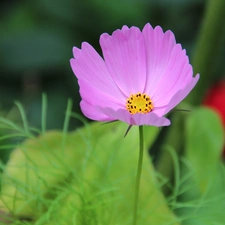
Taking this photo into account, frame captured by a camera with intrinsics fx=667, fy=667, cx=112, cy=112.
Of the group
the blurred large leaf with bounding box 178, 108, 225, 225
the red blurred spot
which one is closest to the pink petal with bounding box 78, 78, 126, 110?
the blurred large leaf with bounding box 178, 108, 225, 225

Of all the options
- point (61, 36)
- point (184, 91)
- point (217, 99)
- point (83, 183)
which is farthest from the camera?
point (61, 36)

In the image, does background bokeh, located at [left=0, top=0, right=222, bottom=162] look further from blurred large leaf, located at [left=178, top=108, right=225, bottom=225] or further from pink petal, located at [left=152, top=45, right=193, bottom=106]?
pink petal, located at [left=152, top=45, right=193, bottom=106]

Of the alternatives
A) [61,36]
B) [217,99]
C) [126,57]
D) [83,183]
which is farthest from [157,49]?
[61,36]

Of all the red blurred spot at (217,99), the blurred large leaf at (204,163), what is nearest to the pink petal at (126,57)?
the blurred large leaf at (204,163)

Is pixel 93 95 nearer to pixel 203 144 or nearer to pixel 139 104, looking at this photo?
pixel 139 104

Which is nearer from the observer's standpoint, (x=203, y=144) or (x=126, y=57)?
(x=126, y=57)

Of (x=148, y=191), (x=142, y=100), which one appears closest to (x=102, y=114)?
(x=142, y=100)

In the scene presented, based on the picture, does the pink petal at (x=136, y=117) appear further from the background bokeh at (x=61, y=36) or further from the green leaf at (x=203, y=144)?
the background bokeh at (x=61, y=36)
